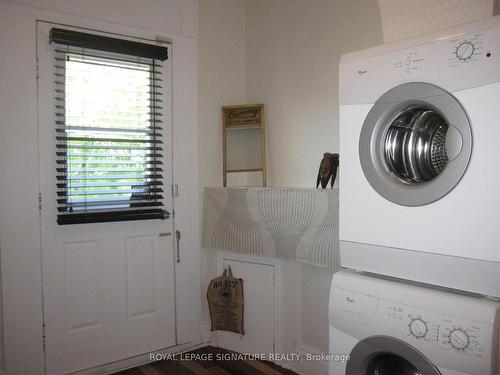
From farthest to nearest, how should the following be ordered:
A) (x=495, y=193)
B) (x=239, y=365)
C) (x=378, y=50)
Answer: (x=239, y=365)
(x=378, y=50)
(x=495, y=193)

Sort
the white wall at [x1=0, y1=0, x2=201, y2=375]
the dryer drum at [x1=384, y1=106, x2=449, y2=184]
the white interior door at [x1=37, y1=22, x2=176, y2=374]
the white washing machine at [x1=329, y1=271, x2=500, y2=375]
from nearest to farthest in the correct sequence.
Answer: the white washing machine at [x1=329, y1=271, x2=500, y2=375]
the dryer drum at [x1=384, y1=106, x2=449, y2=184]
the white wall at [x1=0, y1=0, x2=201, y2=375]
the white interior door at [x1=37, y1=22, x2=176, y2=374]

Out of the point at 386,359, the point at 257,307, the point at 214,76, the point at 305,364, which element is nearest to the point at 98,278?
the point at 257,307

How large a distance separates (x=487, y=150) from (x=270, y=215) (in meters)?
1.39

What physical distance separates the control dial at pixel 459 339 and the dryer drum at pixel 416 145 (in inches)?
20.0

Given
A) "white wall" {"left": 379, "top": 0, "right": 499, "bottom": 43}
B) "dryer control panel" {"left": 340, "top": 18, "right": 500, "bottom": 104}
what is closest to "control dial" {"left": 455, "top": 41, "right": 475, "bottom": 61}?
"dryer control panel" {"left": 340, "top": 18, "right": 500, "bottom": 104}

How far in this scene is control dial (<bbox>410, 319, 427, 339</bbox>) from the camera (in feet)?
3.91

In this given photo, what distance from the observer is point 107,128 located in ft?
7.82

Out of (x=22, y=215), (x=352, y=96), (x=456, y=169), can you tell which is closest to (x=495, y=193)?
(x=456, y=169)

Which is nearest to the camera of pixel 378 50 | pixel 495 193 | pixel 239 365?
pixel 495 193

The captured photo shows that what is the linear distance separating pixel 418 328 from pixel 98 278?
190cm

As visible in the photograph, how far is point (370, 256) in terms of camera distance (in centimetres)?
140

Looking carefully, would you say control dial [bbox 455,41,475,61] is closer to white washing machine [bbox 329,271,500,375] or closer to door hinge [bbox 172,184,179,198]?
white washing machine [bbox 329,271,500,375]

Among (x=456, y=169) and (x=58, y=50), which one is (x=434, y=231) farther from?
(x=58, y=50)

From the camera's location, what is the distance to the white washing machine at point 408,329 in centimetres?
109
